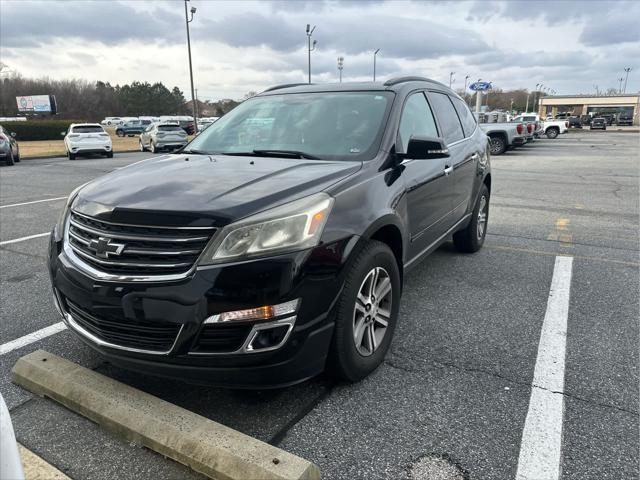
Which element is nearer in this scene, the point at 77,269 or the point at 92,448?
the point at 92,448

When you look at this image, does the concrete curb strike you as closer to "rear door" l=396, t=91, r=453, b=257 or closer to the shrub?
"rear door" l=396, t=91, r=453, b=257

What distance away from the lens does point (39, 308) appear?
4043 mm

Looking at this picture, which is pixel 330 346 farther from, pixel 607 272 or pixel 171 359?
pixel 607 272

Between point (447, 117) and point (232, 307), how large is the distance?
10.8 feet

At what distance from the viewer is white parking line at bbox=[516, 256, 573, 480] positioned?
2.24 meters

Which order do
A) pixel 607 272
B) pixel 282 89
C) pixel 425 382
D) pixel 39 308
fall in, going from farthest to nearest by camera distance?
pixel 607 272, pixel 282 89, pixel 39 308, pixel 425 382

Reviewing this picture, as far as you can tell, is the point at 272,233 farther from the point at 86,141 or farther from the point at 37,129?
the point at 37,129

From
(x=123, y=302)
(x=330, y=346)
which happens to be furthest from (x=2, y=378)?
(x=330, y=346)

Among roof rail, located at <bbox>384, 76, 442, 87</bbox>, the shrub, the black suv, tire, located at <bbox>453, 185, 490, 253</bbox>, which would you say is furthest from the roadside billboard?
the black suv

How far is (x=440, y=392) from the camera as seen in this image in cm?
281

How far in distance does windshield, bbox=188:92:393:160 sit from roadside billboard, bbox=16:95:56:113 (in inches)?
2974

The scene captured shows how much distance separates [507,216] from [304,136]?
5.45 meters

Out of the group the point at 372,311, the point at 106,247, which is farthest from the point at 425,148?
the point at 106,247

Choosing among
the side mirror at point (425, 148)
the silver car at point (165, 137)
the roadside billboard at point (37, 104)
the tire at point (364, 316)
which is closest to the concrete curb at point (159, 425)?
the tire at point (364, 316)
